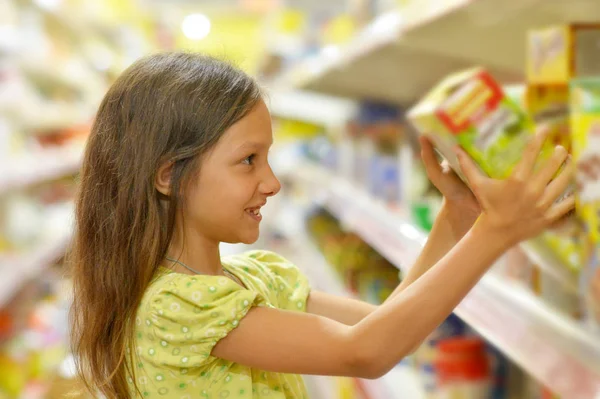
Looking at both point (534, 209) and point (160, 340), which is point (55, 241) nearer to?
point (160, 340)

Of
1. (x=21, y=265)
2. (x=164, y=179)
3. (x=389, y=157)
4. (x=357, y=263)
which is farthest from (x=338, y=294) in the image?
(x=164, y=179)

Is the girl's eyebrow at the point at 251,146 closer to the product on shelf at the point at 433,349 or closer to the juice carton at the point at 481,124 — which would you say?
the juice carton at the point at 481,124

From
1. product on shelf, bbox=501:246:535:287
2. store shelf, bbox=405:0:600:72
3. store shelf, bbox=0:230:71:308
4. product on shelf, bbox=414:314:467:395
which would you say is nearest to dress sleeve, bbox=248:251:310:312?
product on shelf, bbox=501:246:535:287

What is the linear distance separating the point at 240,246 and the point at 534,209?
4666mm

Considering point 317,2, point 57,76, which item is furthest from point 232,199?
point 317,2

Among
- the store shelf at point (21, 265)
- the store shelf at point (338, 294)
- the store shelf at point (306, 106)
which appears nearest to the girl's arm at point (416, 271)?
the store shelf at point (338, 294)

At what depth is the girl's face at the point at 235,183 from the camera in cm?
88

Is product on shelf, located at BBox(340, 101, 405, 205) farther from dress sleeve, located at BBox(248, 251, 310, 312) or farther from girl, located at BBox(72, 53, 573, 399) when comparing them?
girl, located at BBox(72, 53, 573, 399)

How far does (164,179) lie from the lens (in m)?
0.92

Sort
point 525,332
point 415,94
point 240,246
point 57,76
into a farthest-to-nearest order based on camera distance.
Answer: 1. point 240,246
2. point 57,76
3. point 415,94
4. point 525,332

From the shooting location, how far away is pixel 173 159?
89 centimetres

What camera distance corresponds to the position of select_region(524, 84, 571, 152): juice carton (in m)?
1.07

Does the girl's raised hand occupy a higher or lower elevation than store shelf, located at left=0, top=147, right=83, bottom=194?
lower

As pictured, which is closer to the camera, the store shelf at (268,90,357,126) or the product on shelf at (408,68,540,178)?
the product on shelf at (408,68,540,178)
